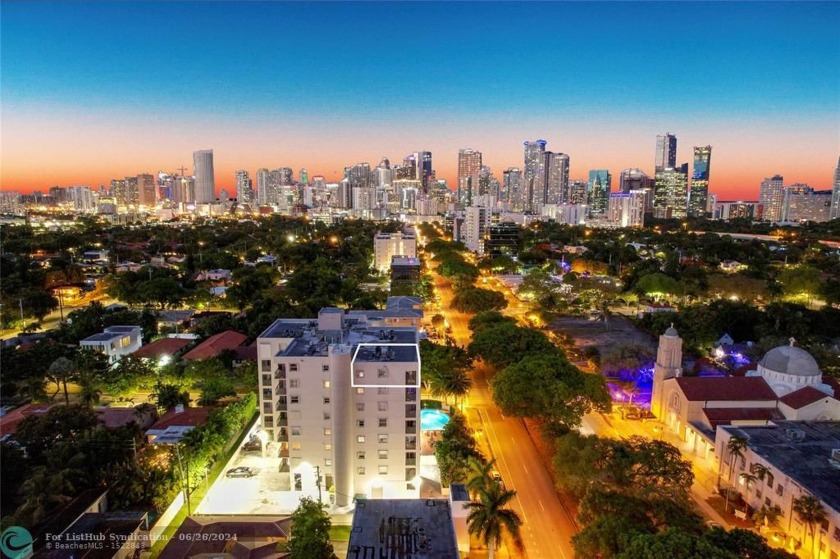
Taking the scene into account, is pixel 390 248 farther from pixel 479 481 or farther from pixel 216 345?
pixel 479 481

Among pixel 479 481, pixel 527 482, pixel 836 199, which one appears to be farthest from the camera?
pixel 836 199

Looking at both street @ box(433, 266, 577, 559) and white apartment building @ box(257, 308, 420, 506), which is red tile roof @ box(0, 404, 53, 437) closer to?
white apartment building @ box(257, 308, 420, 506)

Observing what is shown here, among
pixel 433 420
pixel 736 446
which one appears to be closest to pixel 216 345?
pixel 433 420

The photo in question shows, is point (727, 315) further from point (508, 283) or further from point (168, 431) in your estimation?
point (168, 431)

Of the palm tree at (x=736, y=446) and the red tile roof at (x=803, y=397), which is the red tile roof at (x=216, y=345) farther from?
the red tile roof at (x=803, y=397)

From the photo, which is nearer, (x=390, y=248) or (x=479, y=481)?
(x=479, y=481)

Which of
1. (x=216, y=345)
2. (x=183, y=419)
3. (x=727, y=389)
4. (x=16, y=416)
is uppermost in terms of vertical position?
(x=727, y=389)
